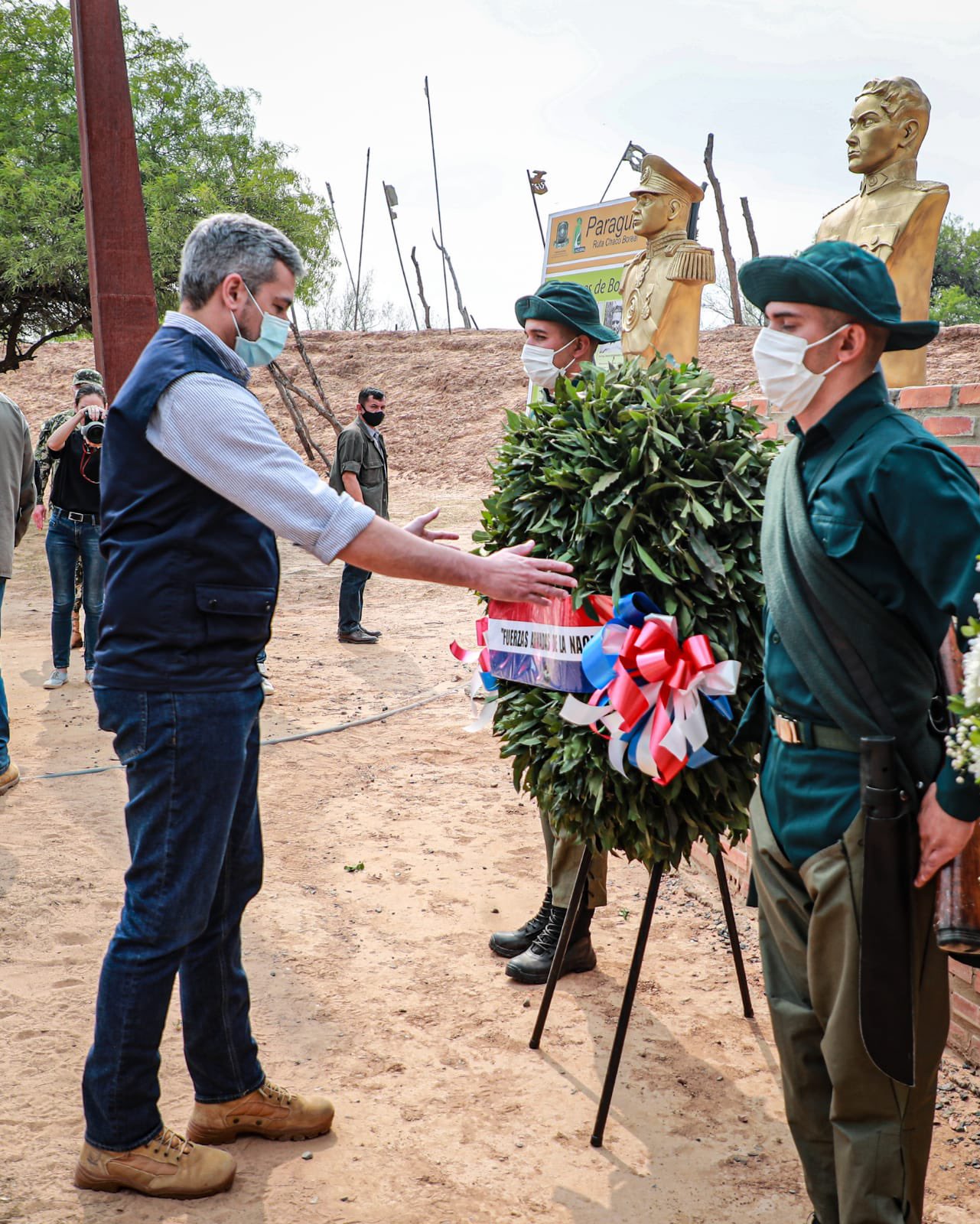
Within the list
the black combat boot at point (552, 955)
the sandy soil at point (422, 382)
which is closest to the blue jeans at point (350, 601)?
the black combat boot at point (552, 955)

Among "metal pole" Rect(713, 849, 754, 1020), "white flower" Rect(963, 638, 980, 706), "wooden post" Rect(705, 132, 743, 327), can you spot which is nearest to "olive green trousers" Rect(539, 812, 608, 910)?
"metal pole" Rect(713, 849, 754, 1020)

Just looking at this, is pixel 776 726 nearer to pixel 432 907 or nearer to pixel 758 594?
pixel 758 594

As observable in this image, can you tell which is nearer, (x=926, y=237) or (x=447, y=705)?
(x=926, y=237)

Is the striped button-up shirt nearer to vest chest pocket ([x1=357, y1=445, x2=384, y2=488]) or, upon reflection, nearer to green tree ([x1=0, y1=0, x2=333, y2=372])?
vest chest pocket ([x1=357, y1=445, x2=384, y2=488])

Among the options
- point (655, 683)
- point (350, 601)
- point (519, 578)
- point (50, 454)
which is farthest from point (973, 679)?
point (350, 601)

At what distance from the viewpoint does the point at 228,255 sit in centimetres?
241

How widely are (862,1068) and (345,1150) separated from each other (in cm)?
148

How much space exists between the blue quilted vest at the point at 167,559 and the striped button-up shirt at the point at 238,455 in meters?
0.05

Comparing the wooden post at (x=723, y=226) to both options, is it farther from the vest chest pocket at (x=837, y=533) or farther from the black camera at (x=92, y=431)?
the vest chest pocket at (x=837, y=533)

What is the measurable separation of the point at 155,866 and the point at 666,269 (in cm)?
471

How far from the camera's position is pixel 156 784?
2340mm

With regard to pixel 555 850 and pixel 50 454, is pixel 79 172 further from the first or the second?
pixel 555 850

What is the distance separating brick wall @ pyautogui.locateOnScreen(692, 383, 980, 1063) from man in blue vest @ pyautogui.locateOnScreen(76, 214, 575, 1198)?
1.33 m

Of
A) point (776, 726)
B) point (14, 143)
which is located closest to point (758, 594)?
point (776, 726)
